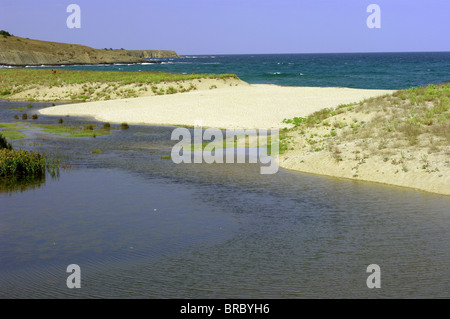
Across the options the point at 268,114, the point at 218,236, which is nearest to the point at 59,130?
the point at 268,114

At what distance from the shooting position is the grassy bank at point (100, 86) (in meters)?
66.8

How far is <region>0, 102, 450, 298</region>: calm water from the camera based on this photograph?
1200cm

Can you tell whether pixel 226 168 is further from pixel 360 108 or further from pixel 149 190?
pixel 360 108

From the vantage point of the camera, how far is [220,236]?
15.5 metres

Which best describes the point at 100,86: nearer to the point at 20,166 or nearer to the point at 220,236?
the point at 20,166

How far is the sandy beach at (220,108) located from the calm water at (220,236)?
17.5 meters

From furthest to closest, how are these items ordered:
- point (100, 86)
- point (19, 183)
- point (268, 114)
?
point (100, 86) → point (268, 114) → point (19, 183)

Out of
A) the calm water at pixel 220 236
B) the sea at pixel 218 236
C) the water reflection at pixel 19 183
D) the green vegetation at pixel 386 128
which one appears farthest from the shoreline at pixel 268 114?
the water reflection at pixel 19 183

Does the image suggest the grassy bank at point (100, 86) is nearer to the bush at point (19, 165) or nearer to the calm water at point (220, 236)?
the bush at point (19, 165)

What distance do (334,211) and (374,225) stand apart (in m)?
1.91

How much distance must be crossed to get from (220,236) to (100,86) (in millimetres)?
60192

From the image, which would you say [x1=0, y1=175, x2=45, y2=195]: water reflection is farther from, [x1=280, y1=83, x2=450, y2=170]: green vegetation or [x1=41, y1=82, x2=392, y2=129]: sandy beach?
[x1=41, y1=82, x2=392, y2=129]: sandy beach
